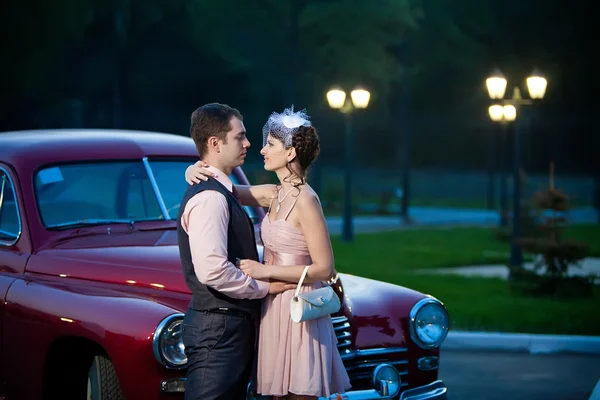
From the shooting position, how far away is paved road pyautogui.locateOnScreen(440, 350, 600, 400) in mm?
7898

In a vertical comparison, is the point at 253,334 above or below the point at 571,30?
below

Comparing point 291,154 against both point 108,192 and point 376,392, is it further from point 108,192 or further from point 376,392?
point 108,192

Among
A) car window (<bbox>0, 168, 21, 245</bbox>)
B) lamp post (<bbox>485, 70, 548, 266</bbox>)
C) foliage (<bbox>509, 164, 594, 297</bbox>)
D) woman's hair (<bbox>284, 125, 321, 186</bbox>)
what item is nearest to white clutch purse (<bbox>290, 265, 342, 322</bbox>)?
woman's hair (<bbox>284, 125, 321, 186</bbox>)

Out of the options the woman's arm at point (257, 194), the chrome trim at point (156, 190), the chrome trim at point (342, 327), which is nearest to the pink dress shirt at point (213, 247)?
the woman's arm at point (257, 194)

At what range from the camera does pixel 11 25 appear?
3053 cm

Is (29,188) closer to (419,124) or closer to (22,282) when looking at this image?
(22,282)

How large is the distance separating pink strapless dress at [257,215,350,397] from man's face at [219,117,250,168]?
33 centimetres

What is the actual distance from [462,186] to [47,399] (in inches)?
1552

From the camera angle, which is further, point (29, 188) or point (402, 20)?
point (402, 20)

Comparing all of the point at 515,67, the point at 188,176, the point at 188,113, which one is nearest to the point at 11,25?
the point at 188,113

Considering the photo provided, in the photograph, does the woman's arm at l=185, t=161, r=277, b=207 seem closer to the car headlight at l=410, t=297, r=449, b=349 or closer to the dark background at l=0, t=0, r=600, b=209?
the car headlight at l=410, t=297, r=449, b=349

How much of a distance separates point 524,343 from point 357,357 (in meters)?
4.57

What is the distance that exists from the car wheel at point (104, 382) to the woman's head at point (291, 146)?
51.3 inches

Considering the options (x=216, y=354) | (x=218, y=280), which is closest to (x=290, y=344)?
(x=216, y=354)
